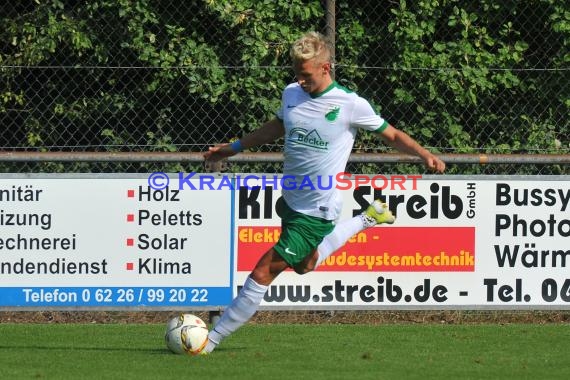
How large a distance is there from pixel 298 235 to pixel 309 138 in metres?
0.60

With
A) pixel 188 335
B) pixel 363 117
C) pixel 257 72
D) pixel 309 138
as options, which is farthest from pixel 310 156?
pixel 257 72

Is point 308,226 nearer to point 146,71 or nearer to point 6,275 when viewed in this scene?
point 6,275

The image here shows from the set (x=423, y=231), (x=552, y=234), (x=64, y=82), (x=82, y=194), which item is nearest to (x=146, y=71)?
(x=64, y=82)

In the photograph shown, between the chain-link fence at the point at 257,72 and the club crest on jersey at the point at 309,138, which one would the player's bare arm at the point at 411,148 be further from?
the chain-link fence at the point at 257,72

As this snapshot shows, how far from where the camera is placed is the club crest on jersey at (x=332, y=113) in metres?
7.68

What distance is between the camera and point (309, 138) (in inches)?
303

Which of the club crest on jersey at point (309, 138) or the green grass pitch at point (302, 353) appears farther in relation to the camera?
the club crest on jersey at point (309, 138)

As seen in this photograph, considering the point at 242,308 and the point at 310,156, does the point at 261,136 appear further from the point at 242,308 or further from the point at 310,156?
the point at 242,308

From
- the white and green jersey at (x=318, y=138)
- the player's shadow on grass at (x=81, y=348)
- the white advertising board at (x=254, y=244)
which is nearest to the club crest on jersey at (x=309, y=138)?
the white and green jersey at (x=318, y=138)

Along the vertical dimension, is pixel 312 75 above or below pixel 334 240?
above

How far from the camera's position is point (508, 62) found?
11.7 metres

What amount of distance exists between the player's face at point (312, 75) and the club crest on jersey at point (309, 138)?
0.24 meters

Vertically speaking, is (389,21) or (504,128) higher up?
(389,21)

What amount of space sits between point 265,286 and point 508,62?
483cm
